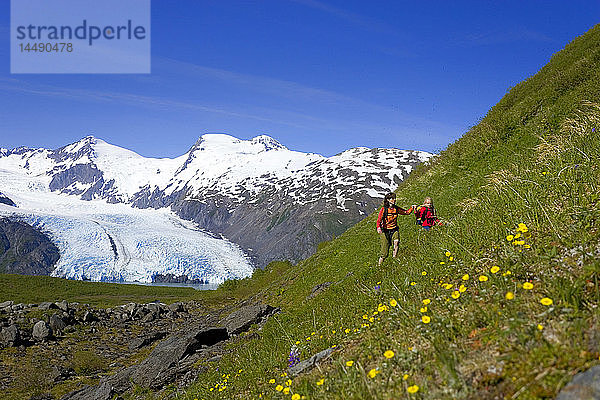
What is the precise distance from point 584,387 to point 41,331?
30.2m

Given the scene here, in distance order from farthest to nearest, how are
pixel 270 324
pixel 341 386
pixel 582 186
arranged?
pixel 270 324 → pixel 582 186 → pixel 341 386

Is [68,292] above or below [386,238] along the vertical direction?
below

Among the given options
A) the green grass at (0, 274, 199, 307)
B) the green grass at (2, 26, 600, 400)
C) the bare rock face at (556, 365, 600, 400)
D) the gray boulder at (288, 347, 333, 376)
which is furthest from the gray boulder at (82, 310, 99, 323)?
the bare rock face at (556, 365, 600, 400)

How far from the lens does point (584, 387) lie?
311 cm

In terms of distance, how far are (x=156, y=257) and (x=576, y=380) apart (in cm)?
11392

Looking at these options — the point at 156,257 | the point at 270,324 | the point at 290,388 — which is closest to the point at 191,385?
the point at 270,324

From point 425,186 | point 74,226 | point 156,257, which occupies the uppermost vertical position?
point 425,186

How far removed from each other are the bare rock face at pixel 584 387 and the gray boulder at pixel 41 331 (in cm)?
2971

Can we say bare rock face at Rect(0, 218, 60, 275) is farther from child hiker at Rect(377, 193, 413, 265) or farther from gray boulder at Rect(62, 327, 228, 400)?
child hiker at Rect(377, 193, 413, 265)

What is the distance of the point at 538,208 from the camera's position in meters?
6.68

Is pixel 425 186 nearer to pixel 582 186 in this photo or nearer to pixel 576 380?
pixel 582 186

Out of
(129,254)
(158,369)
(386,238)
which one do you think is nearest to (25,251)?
(129,254)

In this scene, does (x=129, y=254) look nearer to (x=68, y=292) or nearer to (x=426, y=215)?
(x=68, y=292)

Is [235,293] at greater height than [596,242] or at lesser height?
lesser
